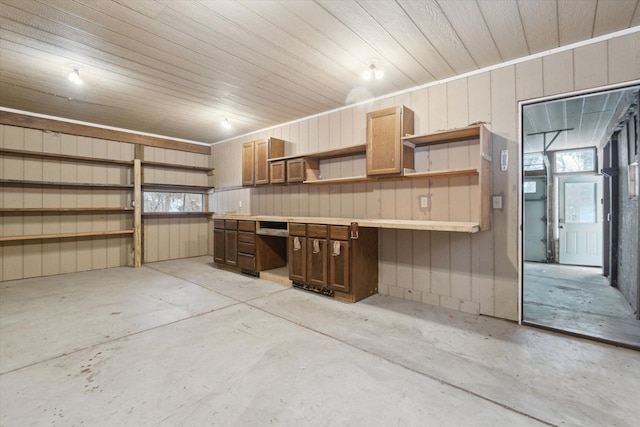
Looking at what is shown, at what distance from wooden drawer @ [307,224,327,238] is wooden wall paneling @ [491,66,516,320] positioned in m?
1.85

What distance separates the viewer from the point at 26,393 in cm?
180

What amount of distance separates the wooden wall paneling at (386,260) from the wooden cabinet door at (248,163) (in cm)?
254

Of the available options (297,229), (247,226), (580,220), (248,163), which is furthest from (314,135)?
(580,220)

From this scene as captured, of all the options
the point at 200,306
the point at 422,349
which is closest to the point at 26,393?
the point at 200,306

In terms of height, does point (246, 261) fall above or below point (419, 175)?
below

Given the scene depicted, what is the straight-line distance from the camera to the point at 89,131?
5.12m

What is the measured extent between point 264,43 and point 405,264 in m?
2.84

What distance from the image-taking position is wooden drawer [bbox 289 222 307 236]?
383 cm

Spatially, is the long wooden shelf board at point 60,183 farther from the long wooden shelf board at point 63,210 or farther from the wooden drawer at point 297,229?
the wooden drawer at point 297,229

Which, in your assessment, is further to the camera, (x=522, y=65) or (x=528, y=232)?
(x=528, y=232)

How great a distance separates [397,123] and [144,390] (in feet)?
10.5

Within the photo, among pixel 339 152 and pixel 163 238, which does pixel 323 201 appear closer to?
pixel 339 152

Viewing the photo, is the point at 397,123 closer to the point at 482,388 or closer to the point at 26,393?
the point at 482,388

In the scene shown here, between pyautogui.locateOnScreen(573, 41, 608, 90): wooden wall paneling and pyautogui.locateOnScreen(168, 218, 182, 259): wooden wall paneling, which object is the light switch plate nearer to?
pyautogui.locateOnScreen(573, 41, 608, 90): wooden wall paneling
